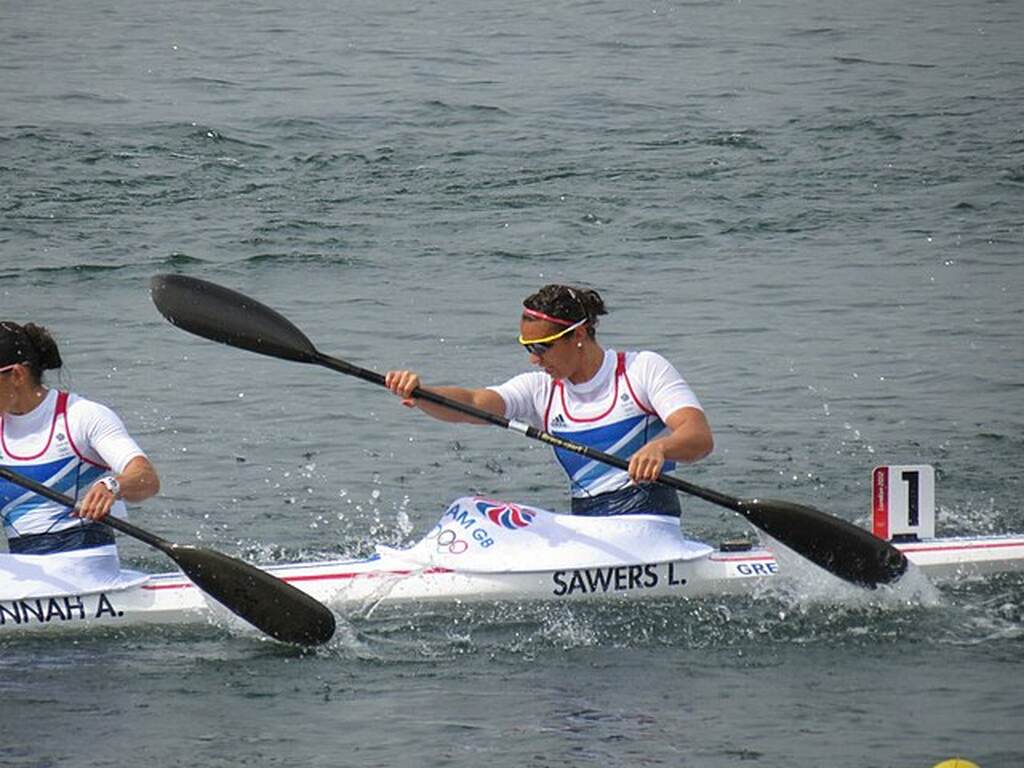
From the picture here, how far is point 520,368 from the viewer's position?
15.3 meters

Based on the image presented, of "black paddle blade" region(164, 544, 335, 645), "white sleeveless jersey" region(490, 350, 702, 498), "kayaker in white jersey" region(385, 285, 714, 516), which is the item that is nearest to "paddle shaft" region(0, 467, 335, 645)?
"black paddle blade" region(164, 544, 335, 645)

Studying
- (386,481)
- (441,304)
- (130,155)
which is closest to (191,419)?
(386,481)

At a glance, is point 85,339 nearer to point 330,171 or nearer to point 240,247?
point 240,247

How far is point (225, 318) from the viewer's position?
9.80 m

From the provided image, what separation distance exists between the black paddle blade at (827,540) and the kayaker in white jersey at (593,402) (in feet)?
1.62

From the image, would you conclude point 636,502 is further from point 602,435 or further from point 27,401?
point 27,401

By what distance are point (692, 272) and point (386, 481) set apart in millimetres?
5795

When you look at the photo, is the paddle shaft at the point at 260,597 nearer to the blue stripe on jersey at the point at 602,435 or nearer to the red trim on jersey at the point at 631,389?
the blue stripe on jersey at the point at 602,435

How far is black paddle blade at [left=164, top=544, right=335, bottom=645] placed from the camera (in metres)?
8.93

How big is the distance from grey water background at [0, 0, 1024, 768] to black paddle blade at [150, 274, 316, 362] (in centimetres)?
145

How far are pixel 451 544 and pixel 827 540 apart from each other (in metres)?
1.77

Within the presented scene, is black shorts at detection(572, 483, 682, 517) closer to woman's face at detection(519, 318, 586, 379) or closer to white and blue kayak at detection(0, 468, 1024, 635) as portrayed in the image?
white and blue kayak at detection(0, 468, 1024, 635)

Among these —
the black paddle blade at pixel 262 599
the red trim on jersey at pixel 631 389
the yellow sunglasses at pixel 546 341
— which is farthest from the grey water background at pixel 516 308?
the yellow sunglasses at pixel 546 341

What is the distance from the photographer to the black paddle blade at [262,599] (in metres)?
8.93
